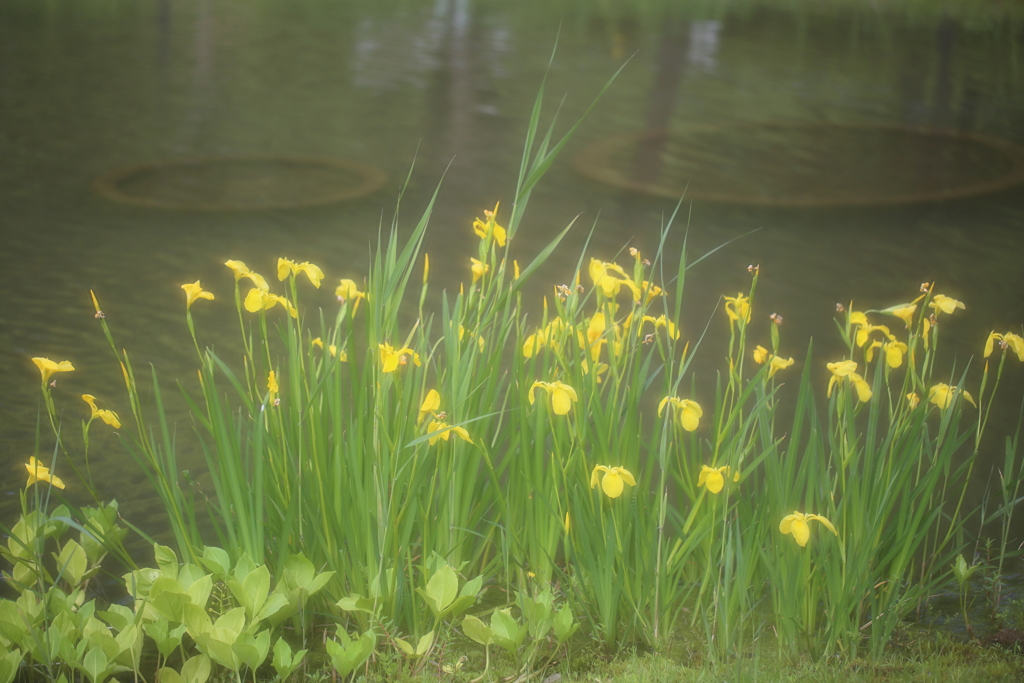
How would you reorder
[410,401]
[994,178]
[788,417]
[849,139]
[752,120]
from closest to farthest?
[410,401]
[788,417]
[994,178]
[849,139]
[752,120]

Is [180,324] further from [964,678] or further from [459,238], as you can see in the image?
[964,678]

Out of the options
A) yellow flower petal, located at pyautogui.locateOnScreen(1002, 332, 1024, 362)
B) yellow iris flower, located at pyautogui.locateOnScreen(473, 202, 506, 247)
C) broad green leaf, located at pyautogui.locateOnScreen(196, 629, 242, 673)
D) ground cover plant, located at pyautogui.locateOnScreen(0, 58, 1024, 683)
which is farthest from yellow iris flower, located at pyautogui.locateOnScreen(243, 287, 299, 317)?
yellow flower petal, located at pyautogui.locateOnScreen(1002, 332, 1024, 362)

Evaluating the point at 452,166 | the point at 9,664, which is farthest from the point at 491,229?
the point at 452,166

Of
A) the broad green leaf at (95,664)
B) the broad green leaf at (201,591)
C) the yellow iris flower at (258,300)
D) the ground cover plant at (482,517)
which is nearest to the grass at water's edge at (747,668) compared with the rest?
the ground cover plant at (482,517)

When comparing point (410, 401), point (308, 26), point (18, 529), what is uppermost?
point (410, 401)

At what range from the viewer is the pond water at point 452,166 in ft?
13.7

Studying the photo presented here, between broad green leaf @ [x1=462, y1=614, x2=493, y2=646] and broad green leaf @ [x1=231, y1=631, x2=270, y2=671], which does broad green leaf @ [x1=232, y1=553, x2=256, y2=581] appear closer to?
broad green leaf @ [x1=231, y1=631, x2=270, y2=671]

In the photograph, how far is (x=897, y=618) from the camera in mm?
1896

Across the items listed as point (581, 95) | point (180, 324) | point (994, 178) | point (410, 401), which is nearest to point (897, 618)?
point (410, 401)

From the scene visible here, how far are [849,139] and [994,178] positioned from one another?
155 centimetres

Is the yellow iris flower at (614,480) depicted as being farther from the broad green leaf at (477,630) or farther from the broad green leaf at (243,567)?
the broad green leaf at (243,567)

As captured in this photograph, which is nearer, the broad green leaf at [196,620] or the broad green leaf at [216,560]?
the broad green leaf at [196,620]

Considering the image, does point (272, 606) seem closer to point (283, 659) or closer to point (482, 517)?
point (283, 659)

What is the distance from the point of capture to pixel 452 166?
681 centimetres
